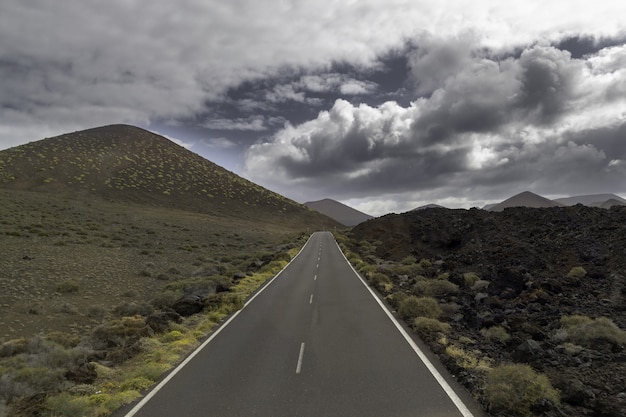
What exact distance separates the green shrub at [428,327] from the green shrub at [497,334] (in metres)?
1.25

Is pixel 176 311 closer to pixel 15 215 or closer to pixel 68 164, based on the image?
pixel 15 215

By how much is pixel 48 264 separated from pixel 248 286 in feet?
45.8

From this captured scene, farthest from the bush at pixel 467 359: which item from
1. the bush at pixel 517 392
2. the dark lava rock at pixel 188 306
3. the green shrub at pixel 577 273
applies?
the green shrub at pixel 577 273

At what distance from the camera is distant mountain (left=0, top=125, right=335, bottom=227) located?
83125 mm

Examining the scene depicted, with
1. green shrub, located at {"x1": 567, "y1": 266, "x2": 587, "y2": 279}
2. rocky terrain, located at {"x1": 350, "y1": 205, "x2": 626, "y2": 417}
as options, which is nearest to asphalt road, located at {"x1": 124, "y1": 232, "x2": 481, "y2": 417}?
rocky terrain, located at {"x1": 350, "y1": 205, "x2": 626, "y2": 417}

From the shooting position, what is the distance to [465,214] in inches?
1938

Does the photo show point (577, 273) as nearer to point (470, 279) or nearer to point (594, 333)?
point (470, 279)

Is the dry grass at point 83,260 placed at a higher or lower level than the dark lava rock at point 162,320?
higher

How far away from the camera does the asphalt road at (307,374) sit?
7.64m

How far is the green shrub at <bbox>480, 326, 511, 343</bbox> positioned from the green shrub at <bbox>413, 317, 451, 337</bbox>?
125 cm

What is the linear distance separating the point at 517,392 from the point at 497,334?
531cm

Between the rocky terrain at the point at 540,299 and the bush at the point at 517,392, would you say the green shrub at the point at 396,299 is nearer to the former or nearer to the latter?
the rocky terrain at the point at 540,299

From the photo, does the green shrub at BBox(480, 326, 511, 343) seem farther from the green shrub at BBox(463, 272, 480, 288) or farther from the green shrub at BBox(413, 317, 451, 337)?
the green shrub at BBox(463, 272, 480, 288)

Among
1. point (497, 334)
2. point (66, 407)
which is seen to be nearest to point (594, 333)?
point (497, 334)
